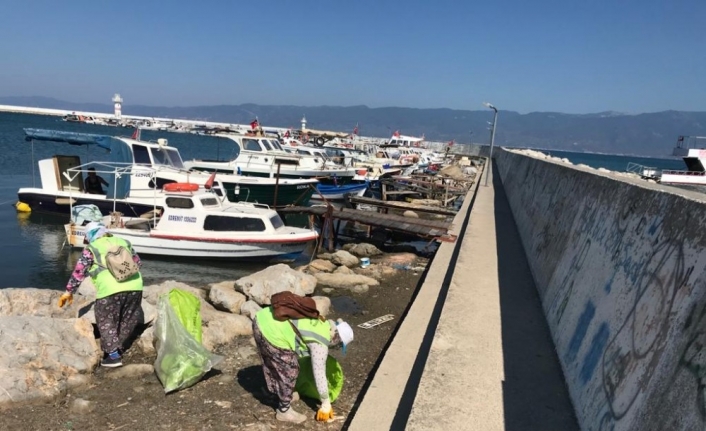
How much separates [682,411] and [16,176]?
36.1 metres

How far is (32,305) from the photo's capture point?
291 inches

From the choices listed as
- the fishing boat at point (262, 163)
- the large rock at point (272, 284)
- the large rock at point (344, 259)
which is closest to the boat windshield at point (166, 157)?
the fishing boat at point (262, 163)

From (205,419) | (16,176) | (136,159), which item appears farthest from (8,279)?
(16,176)

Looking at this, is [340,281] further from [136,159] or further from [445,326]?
[136,159]

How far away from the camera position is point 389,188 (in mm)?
31016

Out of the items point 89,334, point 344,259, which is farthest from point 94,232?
point 344,259

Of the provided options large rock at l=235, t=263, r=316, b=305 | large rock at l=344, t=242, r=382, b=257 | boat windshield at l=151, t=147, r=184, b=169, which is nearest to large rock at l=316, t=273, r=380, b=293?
large rock at l=235, t=263, r=316, b=305

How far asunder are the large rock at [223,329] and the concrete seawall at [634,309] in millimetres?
4383

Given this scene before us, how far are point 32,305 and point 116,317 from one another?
7.47ft

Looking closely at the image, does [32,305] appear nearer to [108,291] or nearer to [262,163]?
[108,291]

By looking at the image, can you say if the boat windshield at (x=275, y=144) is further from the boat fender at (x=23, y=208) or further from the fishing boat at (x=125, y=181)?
the boat fender at (x=23, y=208)

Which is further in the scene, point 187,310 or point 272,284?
point 272,284

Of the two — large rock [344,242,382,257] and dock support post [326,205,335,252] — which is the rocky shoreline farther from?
dock support post [326,205,335,252]

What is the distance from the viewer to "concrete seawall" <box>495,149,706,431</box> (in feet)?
9.34
